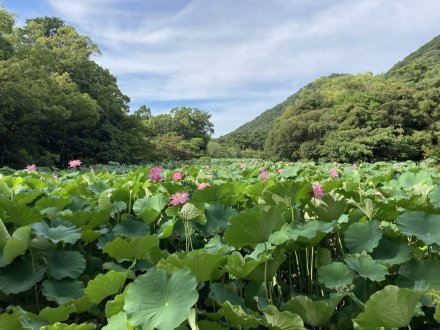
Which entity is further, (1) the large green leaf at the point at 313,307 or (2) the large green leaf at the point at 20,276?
(2) the large green leaf at the point at 20,276

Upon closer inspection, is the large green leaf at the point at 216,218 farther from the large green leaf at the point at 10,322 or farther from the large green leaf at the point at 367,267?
the large green leaf at the point at 10,322

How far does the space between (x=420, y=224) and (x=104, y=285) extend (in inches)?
43.3

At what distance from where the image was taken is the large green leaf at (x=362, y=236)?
4.73 feet

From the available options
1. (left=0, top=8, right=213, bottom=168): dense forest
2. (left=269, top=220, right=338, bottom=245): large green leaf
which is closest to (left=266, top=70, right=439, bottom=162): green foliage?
(left=0, top=8, right=213, bottom=168): dense forest

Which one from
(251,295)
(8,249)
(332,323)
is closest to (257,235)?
(251,295)

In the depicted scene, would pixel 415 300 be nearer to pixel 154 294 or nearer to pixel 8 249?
pixel 154 294

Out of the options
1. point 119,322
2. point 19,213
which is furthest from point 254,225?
point 19,213

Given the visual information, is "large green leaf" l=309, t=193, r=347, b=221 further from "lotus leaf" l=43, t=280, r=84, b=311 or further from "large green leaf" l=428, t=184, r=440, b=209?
"lotus leaf" l=43, t=280, r=84, b=311

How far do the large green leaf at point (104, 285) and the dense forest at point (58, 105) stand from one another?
15.9 m

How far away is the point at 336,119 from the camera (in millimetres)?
28203

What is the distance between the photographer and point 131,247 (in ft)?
4.67

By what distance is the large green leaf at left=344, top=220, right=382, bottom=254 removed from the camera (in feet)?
4.73

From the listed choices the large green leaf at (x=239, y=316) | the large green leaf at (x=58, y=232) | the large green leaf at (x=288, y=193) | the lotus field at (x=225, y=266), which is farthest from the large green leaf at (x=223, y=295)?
the large green leaf at (x=58, y=232)

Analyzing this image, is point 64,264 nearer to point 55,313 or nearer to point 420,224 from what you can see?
point 55,313
